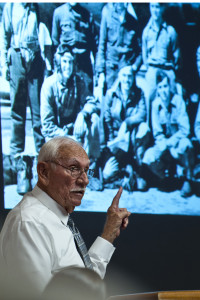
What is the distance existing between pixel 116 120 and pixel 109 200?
617 millimetres

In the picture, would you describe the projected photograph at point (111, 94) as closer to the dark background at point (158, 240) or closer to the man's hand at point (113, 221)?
the dark background at point (158, 240)

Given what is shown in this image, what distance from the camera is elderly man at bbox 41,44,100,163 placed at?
4211 millimetres

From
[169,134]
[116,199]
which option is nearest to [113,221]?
[116,199]

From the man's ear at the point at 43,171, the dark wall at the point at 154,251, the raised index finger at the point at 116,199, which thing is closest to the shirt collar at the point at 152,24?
the dark wall at the point at 154,251

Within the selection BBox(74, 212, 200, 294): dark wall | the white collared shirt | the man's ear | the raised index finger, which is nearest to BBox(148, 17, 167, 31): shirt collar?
BBox(74, 212, 200, 294): dark wall

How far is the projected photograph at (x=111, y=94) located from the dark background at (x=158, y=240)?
0.02 meters

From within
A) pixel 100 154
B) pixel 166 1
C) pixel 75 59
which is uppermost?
pixel 166 1

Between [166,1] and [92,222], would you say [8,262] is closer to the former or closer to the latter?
[92,222]

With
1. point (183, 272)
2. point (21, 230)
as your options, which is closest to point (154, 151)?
point (183, 272)

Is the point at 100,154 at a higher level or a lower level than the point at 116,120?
lower

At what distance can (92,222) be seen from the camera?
4301mm

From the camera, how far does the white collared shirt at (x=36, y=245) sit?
1.62 m

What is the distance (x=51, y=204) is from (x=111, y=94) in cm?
237

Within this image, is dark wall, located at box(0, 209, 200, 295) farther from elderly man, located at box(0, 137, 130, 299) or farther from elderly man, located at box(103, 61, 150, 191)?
elderly man, located at box(0, 137, 130, 299)
